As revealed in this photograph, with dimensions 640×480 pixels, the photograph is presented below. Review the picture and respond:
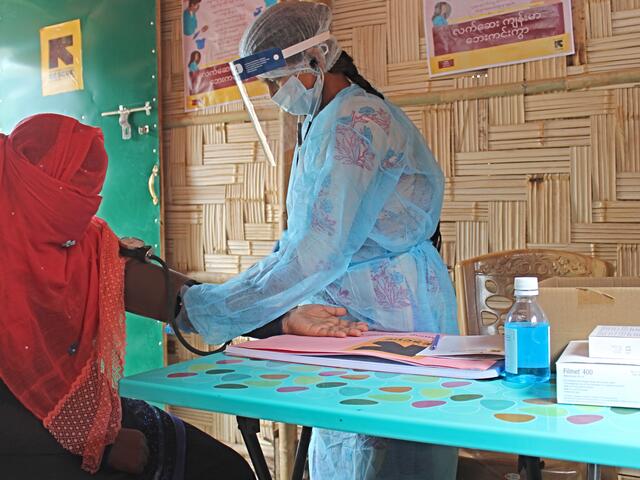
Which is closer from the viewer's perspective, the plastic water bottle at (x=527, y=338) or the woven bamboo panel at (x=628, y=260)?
the plastic water bottle at (x=527, y=338)

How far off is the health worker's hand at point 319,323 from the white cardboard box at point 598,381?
0.63m

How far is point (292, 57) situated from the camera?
6.92 ft

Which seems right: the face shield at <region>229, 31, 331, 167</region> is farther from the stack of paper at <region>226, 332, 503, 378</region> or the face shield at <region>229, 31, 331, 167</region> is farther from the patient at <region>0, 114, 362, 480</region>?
the stack of paper at <region>226, 332, 503, 378</region>

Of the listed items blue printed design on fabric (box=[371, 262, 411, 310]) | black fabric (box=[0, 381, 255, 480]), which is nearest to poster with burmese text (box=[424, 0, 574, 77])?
blue printed design on fabric (box=[371, 262, 411, 310])

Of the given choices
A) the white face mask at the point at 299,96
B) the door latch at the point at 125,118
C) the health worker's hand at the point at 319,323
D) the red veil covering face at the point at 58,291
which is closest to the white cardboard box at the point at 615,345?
the health worker's hand at the point at 319,323

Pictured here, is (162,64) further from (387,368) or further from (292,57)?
(387,368)

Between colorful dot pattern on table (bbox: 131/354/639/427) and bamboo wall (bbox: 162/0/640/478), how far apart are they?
164cm

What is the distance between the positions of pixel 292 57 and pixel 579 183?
1.27 metres

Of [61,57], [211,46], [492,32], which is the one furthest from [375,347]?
[61,57]

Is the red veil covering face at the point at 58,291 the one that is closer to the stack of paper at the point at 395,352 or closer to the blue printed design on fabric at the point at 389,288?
the stack of paper at the point at 395,352

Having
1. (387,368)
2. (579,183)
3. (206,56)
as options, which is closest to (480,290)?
(579,183)

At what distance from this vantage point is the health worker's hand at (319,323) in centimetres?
174

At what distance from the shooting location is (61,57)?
13.7 feet

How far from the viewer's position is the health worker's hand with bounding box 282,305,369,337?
174cm
